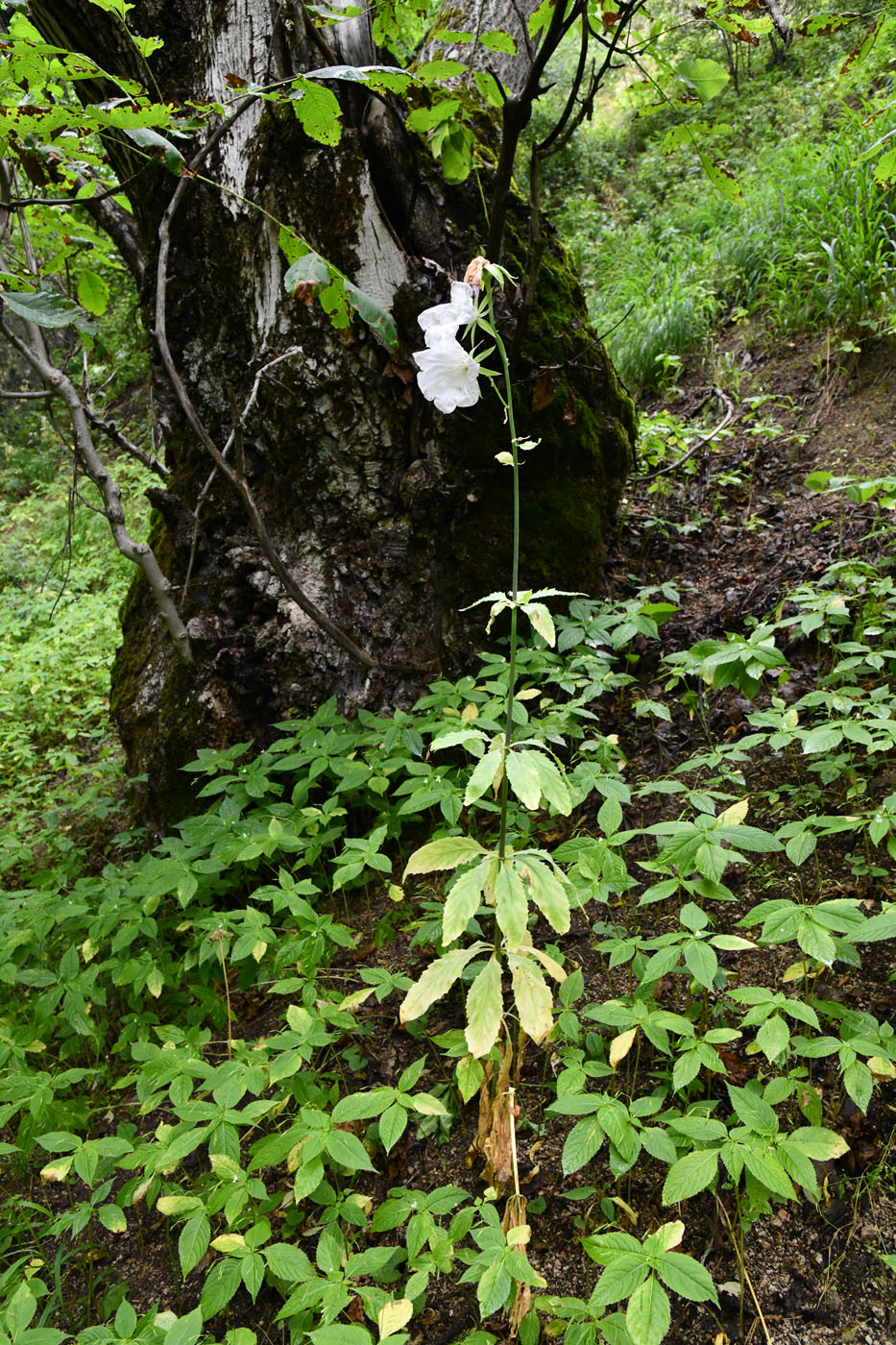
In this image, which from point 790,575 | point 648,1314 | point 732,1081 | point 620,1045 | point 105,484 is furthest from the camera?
point 790,575

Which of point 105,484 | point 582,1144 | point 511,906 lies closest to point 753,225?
point 105,484

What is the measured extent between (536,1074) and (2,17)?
4135 millimetres

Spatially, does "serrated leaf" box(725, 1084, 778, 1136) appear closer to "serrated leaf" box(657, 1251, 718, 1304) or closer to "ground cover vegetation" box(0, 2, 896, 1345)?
"ground cover vegetation" box(0, 2, 896, 1345)

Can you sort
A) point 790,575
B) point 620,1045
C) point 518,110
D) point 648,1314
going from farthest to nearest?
point 790,575 → point 518,110 → point 620,1045 → point 648,1314

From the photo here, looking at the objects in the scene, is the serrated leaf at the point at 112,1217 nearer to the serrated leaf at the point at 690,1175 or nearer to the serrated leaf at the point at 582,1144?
the serrated leaf at the point at 582,1144

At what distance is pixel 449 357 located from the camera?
1098 millimetres

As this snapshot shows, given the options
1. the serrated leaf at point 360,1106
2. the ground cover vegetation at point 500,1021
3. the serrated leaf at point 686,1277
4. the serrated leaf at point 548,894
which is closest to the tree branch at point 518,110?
the ground cover vegetation at point 500,1021

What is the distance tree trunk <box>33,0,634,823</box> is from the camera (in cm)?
229

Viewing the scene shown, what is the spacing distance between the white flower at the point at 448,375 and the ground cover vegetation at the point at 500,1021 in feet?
0.22

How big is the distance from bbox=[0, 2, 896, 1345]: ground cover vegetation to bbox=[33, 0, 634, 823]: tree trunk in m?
0.20

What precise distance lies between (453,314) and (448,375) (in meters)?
0.09

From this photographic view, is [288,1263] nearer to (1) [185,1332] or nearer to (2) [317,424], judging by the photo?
(1) [185,1332]

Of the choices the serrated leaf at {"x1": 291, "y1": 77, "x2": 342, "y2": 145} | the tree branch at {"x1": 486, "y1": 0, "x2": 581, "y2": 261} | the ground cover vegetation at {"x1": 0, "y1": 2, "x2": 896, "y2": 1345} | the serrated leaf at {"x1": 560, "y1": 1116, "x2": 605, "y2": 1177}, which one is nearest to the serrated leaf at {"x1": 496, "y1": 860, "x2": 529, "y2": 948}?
the ground cover vegetation at {"x1": 0, "y1": 2, "x2": 896, "y2": 1345}

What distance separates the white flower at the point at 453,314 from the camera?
109 centimetres
